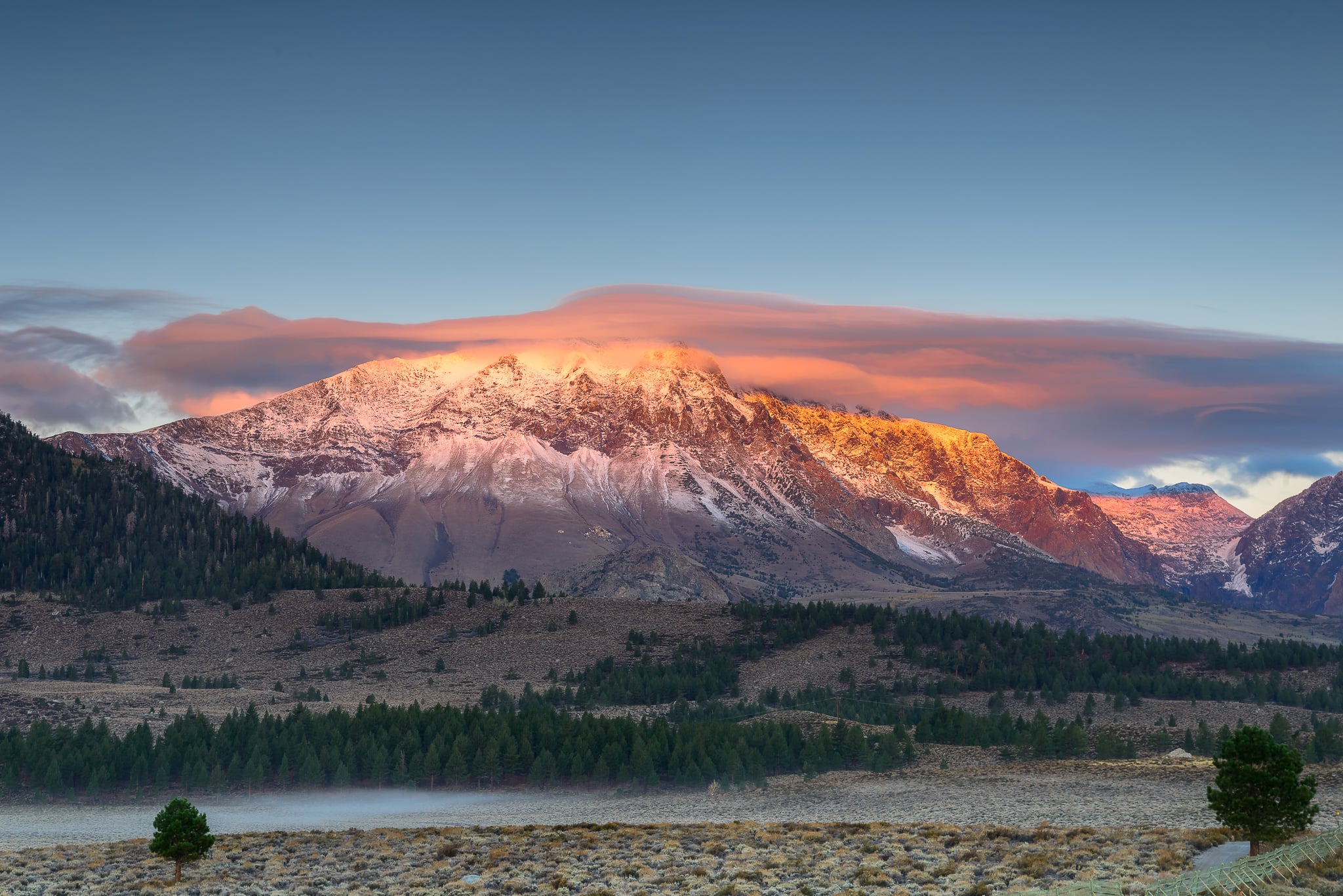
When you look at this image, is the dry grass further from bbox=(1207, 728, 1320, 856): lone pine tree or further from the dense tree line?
the dense tree line

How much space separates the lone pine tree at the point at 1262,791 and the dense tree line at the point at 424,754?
78505 mm

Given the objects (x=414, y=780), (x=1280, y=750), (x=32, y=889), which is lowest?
(x=414, y=780)

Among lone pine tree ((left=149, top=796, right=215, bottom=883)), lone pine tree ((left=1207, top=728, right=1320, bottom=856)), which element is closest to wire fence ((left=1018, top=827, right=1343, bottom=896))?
lone pine tree ((left=1207, top=728, right=1320, bottom=856))

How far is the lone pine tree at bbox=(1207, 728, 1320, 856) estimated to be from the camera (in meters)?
68.6

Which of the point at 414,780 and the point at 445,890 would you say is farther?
the point at 414,780

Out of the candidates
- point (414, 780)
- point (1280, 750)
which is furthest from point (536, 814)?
point (1280, 750)

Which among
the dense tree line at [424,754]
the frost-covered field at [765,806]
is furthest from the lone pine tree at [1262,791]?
the dense tree line at [424,754]

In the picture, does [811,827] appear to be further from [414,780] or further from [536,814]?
[414,780]

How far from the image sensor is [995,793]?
388ft

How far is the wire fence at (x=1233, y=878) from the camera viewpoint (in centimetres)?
6006

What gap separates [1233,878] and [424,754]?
4417 inches

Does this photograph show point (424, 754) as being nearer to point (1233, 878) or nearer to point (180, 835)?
point (180, 835)

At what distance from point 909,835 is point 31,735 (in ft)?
363

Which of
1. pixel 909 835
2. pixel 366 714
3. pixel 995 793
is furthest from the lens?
pixel 366 714
